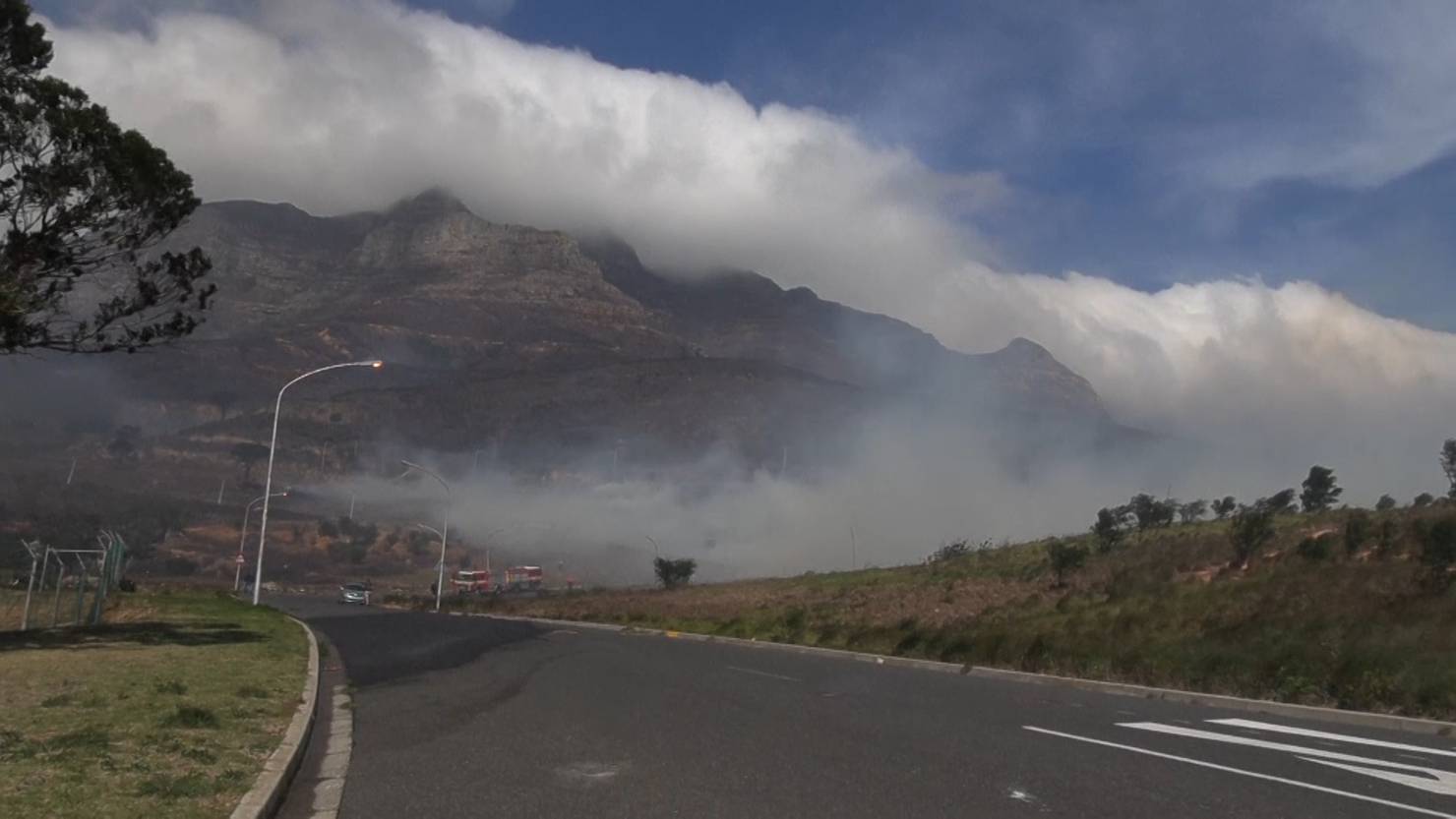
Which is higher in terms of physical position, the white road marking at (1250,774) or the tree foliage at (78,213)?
the tree foliage at (78,213)

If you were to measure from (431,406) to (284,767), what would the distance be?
175 metres

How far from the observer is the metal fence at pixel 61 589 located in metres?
23.7

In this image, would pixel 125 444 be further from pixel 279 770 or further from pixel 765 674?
pixel 279 770

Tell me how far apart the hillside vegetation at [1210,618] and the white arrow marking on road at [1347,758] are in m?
3.59

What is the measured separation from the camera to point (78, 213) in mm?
20828

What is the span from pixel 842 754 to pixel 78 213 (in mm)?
17281

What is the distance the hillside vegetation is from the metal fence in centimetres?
1537

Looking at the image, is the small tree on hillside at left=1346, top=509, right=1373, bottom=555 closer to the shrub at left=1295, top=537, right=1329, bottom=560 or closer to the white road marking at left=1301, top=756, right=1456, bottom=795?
the shrub at left=1295, top=537, right=1329, bottom=560

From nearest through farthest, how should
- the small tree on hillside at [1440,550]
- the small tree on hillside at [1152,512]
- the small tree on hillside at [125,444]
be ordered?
the small tree on hillside at [1440,550]
the small tree on hillside at [1152,512]
the small tree on hillside at [125,444]

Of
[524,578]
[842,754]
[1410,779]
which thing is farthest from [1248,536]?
[524,578]

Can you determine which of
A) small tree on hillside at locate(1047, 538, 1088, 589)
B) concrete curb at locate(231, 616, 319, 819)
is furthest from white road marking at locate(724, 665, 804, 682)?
small tree on hillside at locate(1047, 538, 1088, 589)

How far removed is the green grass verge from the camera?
725 cm

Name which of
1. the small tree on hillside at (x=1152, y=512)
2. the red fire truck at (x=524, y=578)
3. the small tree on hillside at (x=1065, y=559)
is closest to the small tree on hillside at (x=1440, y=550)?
the small tree on hillside at (x=1065, y=559)

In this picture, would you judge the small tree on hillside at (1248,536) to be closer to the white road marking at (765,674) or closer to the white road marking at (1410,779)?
the white road marking at (765,674)
